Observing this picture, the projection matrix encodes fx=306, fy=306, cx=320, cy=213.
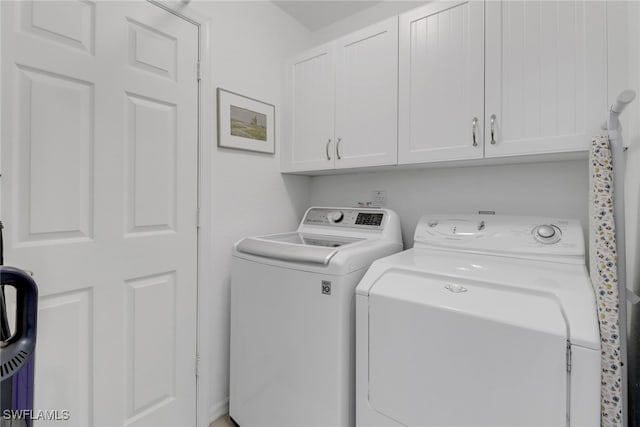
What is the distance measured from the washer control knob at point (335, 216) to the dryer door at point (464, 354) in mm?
807

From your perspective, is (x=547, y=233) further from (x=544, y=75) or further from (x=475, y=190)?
(x=544, y=75)

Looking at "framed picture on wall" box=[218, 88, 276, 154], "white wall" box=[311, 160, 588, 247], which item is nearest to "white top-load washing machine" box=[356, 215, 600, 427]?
"white wall" box=[311, 160, 588, 247]

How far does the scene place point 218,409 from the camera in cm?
181

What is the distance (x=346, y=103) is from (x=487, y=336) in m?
1.42

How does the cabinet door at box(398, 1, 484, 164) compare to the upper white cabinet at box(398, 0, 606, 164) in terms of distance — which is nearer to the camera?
the upper white cabinet at box(398, 0, 606, 164)

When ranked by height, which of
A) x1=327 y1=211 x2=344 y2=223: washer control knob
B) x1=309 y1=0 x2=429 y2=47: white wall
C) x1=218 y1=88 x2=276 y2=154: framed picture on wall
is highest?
x1=309 y1=0 x2=429 y2=47: white wall

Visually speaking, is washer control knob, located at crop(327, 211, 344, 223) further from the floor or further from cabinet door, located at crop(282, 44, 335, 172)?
the floor

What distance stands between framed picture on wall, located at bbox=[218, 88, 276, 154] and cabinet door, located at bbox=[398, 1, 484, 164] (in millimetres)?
888

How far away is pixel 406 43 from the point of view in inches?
63.4

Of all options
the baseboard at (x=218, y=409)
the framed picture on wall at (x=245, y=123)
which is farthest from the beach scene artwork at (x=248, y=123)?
the baseboard at (x=218, y=409)

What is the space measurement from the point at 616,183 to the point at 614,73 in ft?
1.57

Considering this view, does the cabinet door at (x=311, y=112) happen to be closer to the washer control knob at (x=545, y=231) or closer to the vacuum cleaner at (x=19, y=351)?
the washer control knob at (x=545, y=231)

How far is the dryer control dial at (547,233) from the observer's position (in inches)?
52.6

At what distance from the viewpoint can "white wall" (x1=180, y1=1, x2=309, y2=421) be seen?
1740 mm
